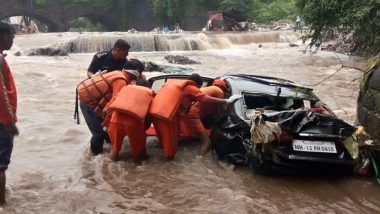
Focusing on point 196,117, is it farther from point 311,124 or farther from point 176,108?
point 311,124

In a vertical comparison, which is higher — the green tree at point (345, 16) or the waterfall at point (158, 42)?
the green tree at point (345, 16)

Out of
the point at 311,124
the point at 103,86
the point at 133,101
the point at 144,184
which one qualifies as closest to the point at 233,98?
the point at 311,124

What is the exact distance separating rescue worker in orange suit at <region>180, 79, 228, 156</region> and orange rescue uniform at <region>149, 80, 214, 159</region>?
0.79ft

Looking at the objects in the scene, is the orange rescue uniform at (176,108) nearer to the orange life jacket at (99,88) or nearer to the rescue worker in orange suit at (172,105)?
the rescue worker in orange suit at (172,105)

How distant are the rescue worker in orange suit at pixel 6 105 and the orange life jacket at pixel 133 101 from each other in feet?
4.47

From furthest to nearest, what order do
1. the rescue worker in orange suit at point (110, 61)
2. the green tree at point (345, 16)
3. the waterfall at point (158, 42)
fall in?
the waterfall at point (158, 42) < the green tree at point (345, 16) < the rescue worker in orange suit at point (110, 61)

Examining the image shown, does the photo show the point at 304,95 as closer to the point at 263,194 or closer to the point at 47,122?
the point at 263,194

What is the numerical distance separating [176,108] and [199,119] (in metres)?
0.75

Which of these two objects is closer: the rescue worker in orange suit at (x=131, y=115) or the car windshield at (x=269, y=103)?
the rescue worker in orange suit at (x=131, y=115)

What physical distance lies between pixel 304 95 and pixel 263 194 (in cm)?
164

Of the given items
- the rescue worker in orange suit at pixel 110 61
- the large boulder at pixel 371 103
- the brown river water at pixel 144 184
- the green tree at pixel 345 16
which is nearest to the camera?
the brown river water at pixel 144 184

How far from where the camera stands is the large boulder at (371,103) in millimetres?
5383

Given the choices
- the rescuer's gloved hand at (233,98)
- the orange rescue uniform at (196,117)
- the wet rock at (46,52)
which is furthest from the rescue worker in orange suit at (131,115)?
the wet rock at (46,52)

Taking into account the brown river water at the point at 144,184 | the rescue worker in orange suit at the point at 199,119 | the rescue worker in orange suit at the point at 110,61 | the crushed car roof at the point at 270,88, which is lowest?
the brown river water at the point at 144,184
